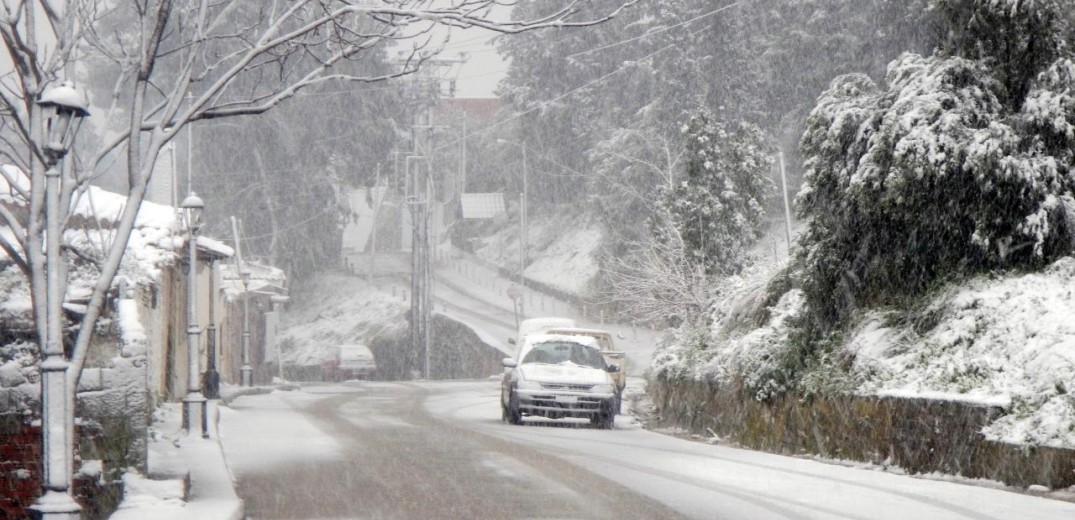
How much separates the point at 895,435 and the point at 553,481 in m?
4.30

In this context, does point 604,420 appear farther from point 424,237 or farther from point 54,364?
point 424,237

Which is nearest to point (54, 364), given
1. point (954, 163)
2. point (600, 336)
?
point (954, 163)

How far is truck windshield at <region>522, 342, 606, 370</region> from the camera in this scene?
78.8ft

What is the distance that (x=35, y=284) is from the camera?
9.22 m

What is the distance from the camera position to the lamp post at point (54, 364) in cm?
859

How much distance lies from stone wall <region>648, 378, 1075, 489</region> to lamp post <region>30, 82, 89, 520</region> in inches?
347

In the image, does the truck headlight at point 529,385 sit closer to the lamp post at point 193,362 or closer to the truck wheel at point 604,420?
the truck wheel at point 604,420

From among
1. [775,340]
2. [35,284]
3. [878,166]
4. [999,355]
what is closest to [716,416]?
[775,340]

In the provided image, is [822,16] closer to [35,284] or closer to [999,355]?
[999,355]

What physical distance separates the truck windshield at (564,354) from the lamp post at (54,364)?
15.4 meters

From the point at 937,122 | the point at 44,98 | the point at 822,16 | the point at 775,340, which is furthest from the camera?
the point at 822,16

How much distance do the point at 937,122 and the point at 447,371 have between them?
4564cm

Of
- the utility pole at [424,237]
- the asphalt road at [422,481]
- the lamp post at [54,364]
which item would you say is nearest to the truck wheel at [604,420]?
the asphalt road at [422,481]

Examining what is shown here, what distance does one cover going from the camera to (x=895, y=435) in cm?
1530
